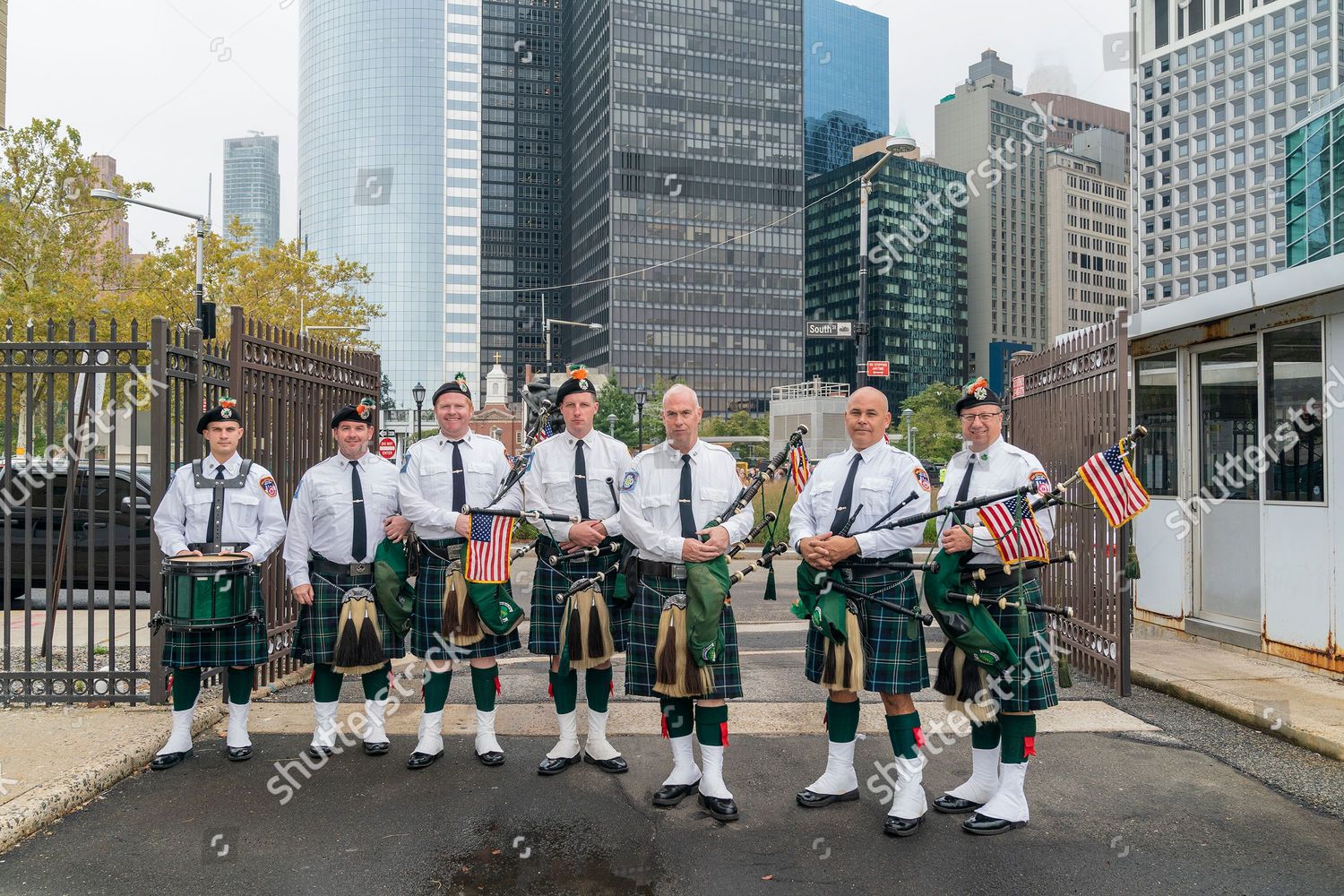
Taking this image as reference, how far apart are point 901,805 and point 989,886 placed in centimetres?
65

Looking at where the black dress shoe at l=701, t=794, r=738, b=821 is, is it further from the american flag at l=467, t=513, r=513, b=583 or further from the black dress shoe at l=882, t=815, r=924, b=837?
the american flag at l=467, t=513, r=513, b=583

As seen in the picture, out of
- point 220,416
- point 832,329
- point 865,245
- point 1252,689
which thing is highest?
point 865,245

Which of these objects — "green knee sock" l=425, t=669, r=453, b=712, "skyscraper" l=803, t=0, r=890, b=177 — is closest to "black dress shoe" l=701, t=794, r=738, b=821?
"green knee sock" l=425, t=669, r=453, b=712

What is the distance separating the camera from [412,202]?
408ft

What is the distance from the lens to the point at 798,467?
5.16 meters

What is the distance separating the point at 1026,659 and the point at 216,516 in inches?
182

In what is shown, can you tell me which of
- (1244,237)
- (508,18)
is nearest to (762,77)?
(508,18)

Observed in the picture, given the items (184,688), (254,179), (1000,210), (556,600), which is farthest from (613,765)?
(254,179)

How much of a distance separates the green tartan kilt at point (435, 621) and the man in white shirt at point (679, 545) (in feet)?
3.29

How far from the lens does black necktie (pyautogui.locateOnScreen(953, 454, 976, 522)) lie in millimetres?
4686

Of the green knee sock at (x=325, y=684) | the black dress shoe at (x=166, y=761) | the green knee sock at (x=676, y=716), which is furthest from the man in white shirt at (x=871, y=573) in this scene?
the black dress shoe at (x=166, y=761)

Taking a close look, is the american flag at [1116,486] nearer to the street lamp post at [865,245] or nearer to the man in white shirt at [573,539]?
the man in white shirt at [573,539]

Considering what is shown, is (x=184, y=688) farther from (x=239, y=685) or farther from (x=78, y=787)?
(x=78, y=787)

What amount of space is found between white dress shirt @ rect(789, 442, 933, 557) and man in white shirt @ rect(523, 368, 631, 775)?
1.11m
